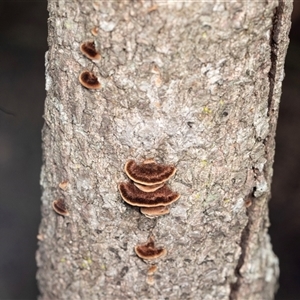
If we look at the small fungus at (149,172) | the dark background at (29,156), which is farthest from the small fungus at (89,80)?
the dark background at (29,156)

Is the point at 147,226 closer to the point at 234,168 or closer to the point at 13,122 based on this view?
the point at 234,168

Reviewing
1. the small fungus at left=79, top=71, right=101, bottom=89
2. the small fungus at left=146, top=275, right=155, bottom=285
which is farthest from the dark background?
the small fungus at left=79, top=71, right=101, bottom=89

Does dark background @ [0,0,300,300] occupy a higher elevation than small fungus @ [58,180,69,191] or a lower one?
higher

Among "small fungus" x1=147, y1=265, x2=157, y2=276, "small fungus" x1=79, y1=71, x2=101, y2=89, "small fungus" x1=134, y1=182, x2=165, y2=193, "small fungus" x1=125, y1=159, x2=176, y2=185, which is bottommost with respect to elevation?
"small fungus" x1=147, y1=265, x2=157, y2=276

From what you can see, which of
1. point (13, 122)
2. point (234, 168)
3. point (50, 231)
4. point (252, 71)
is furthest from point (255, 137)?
point (13, 122)

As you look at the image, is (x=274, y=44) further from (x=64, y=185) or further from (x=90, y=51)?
(x=64, y=185)

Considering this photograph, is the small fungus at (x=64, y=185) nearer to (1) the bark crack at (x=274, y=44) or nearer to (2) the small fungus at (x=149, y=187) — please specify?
(2) the small fungus at (x=149, y=187)

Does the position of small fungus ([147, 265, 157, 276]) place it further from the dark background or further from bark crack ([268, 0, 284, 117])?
the dark background
